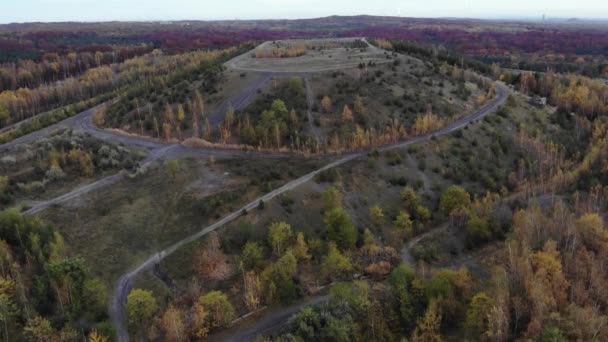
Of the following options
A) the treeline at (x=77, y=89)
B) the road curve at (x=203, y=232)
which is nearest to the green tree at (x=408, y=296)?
the road curve at (x=203, y=232)

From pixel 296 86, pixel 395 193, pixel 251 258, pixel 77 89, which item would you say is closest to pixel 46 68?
pixel 77 89

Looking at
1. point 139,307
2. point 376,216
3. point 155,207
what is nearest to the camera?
point 139,307

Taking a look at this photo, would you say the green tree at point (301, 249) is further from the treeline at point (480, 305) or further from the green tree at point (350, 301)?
the green tree at point (350, 301)

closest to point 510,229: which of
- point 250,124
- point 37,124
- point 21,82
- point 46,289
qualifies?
point 250,124

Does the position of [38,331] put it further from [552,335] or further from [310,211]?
[552,335]

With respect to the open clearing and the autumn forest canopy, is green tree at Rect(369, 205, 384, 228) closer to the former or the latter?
the autumn forest canopy

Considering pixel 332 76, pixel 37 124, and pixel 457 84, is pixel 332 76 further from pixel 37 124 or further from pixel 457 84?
pixel 37 124
